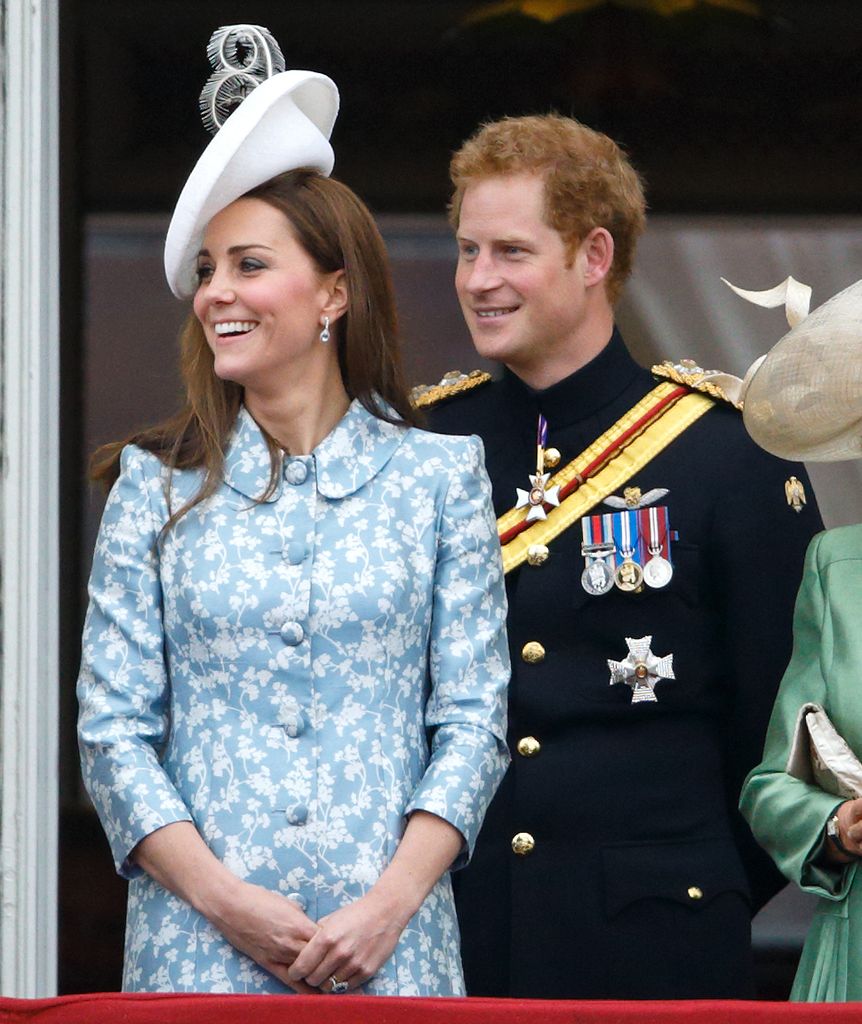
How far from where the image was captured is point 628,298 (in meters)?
4.79

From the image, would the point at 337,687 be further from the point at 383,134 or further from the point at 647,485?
the point at 383,134

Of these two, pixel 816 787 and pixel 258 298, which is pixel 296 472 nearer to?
pixel 258 298

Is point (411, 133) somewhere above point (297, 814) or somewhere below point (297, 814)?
above

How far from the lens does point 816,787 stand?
109 inches

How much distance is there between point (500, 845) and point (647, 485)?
0.56 m

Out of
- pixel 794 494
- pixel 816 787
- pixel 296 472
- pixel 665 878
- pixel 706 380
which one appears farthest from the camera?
pixel 706 380

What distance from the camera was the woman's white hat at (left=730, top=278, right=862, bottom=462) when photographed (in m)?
2.69

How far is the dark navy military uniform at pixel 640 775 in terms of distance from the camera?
308cm

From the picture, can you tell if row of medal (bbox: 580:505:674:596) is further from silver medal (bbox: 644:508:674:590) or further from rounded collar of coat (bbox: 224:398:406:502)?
rounded collar of coat (bbox: 224:398:406:502)

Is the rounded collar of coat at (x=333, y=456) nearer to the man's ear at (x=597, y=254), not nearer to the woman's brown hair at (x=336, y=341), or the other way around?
the woman's brown hair at (x=336, y=341)

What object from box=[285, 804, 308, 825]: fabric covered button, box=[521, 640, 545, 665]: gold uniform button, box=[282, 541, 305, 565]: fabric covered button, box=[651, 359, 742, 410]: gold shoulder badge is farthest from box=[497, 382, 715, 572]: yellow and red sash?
box=[285, 804, 308, 825]: fabric covered button

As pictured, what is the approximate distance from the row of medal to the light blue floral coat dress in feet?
1.68

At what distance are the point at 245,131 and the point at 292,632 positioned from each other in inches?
24.3

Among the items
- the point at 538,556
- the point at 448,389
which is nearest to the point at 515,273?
the point at 448,389
